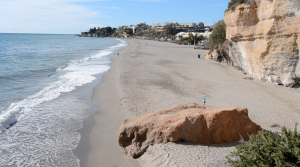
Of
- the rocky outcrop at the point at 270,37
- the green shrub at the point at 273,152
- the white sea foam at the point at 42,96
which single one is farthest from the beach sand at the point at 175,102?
the white sea foam at the point at 42,96

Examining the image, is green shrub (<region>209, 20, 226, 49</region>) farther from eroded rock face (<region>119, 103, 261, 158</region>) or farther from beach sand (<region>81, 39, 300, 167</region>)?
eroded rock face (<region>119, 103, 261, 158</region>)

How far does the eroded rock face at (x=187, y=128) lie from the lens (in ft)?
22.6

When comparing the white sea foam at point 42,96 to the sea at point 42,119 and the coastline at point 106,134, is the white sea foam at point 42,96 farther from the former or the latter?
the coastline at point 106,134

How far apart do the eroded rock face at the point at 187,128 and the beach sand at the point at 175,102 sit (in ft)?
0.75

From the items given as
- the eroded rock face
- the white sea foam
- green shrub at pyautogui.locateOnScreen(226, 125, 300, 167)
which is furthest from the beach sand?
the white sea foam

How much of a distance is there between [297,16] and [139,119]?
11.9 metres

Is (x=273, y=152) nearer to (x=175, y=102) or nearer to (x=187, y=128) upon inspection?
(x=187, y=128)

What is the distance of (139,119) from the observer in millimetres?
7539

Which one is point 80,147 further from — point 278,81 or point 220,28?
point 220,28

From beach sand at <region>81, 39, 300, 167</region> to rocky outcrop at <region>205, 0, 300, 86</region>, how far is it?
1.01 meters

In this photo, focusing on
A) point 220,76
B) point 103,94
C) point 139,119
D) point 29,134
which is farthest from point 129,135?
point 220,76

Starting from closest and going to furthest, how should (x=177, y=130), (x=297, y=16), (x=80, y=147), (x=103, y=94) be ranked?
(x=177, y=130) < (x=80, y=147) < (x=297, y=16) < (x=103, y=94)

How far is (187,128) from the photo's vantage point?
688 cm

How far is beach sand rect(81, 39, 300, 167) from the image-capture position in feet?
21.9
